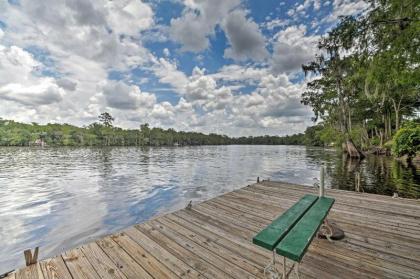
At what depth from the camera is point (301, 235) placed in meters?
2.23

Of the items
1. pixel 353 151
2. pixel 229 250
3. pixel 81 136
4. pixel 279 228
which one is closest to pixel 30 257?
pixel 229 250

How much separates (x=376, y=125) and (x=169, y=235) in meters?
42.1

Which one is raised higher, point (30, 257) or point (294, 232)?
point (294, 232)

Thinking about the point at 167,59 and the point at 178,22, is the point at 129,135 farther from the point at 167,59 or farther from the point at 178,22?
the point at 178,22

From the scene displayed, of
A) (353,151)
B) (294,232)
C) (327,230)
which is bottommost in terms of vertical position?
(327,230)

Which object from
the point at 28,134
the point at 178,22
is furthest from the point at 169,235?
the point at 28,134

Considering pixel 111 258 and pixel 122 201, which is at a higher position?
pixel 111 258

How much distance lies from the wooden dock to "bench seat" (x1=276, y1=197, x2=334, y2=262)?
65 cm

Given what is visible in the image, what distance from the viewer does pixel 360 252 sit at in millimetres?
3062

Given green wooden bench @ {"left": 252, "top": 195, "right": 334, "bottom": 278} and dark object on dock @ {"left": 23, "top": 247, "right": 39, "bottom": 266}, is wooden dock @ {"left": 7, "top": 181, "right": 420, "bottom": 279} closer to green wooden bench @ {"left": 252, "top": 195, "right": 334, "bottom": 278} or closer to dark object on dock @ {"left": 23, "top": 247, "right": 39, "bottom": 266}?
dark object on dock @ {"left": 23, "top": 247, "right": 39, "bottom": 266}

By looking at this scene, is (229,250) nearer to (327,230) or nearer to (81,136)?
(327,230)

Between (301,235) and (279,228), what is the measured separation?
24 cm

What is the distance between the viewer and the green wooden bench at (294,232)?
76.6 inches

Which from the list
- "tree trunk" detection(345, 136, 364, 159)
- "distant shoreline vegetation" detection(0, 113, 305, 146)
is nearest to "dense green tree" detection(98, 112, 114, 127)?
"distant shoreline vegetation" detection(0, 113, 305, 146)
